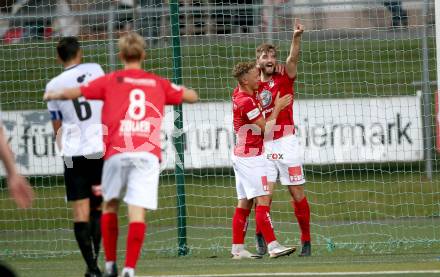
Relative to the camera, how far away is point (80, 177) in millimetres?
9930

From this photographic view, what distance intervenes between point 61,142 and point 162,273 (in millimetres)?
1492

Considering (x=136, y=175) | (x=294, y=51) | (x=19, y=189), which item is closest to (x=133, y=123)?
(x=136, y=175)

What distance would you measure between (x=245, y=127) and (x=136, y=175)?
326cm

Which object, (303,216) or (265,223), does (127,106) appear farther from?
(303,216)

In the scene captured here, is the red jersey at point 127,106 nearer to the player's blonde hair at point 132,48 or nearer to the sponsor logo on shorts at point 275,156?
the player's blonde hair at point 132,48

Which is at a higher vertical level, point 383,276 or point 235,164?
point 235,164

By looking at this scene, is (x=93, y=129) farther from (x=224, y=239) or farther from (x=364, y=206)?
(x=364, y=206)

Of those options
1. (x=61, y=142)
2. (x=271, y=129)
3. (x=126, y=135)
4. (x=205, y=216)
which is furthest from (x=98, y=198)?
(x=205, y=216)

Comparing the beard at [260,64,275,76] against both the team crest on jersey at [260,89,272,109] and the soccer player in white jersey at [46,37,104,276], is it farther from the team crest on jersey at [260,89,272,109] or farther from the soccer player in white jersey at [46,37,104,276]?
the soccer player in white jersey at [46,37,104,276]

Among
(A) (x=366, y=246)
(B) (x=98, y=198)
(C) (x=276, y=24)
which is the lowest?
(A) (x=366, y=246)

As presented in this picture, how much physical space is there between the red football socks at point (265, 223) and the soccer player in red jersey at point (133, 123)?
3156mm

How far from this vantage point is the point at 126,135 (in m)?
8.55

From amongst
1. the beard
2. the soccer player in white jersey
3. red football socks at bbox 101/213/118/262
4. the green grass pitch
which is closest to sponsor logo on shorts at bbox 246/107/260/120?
the beard

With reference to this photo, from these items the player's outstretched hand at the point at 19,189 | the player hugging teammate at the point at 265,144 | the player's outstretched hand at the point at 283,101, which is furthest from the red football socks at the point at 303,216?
the player's outstretched hand at the point at 19,189
